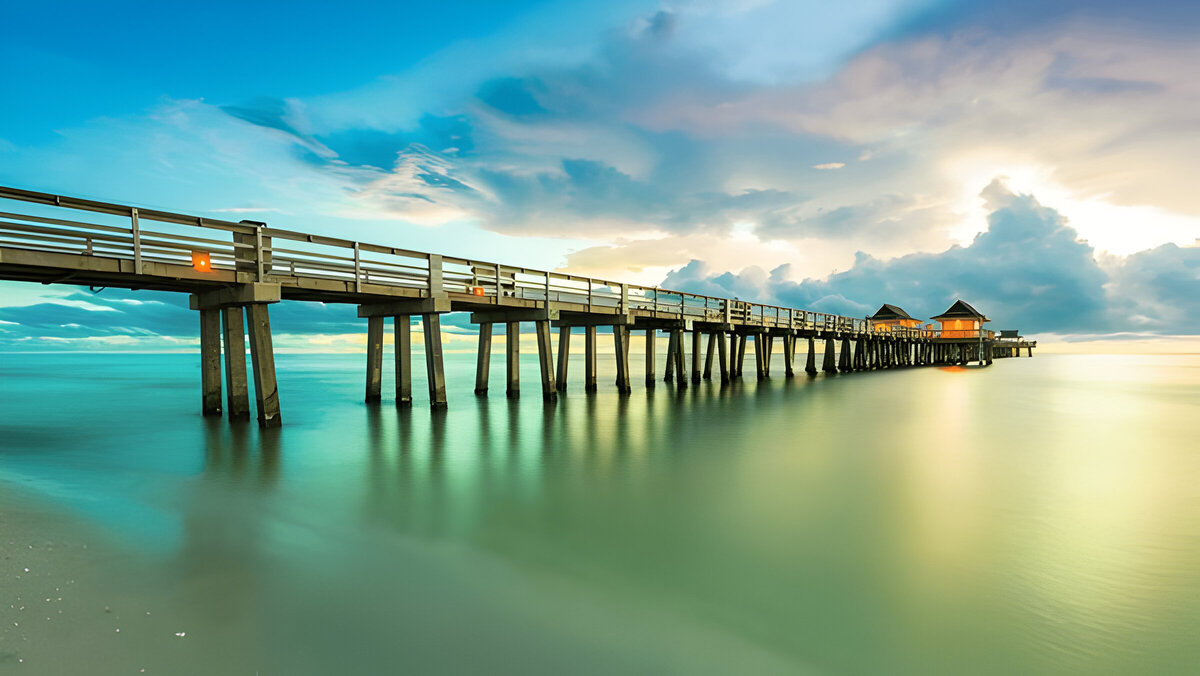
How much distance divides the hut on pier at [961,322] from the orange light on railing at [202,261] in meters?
71.2

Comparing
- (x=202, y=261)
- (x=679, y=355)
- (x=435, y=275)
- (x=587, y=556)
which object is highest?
(x=435, y=275)

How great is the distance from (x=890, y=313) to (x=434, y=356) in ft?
243

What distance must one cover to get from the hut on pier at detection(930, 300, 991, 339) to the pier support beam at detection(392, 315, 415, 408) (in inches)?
2572

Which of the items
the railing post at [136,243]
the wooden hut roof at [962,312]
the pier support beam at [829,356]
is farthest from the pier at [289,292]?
the wooden hut roof at [962,312]

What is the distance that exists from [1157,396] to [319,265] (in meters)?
41.0

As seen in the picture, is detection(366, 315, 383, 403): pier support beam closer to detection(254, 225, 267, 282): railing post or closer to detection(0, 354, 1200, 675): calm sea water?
detection(0, 354, 1200, 675): calm sea water

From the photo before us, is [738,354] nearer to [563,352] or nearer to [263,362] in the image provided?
[563,352]

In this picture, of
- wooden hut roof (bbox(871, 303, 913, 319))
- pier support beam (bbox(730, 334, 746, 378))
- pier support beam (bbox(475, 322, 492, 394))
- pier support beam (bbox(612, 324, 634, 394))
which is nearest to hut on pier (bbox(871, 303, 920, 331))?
wooden hut roof (bbox(871, 303, 913, 319))

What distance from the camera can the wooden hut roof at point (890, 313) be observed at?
75.9m

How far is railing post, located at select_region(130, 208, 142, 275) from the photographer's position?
10.1 metres

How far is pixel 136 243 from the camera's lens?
10.1m

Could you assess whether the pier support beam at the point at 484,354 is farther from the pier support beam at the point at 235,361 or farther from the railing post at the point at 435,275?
the pier support beam at the point at 235,361

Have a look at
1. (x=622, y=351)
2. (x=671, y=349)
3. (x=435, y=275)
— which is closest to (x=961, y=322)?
(x=671, y=349)

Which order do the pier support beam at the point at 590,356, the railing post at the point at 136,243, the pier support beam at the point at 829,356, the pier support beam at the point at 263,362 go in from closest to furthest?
the railing post at the point at 136,243
the pier support beam at the point at 263,362
the pier support beam at the point at 590,356
the pier support beam at the point at 829,356
